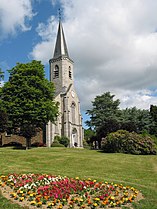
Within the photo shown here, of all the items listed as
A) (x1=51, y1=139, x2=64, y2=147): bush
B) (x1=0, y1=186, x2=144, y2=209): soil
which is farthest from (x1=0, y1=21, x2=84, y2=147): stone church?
(x1=0, y1=186, x2=144, y2=209): soil

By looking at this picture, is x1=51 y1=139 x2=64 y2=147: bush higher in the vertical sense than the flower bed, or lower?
higher

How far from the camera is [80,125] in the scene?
46.6 m

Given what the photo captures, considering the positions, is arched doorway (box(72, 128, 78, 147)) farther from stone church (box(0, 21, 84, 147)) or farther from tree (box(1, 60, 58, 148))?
tree (box(1, 60, 58, 148))

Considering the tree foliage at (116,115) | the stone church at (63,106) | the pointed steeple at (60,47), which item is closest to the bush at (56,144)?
the stone church at (63,106)

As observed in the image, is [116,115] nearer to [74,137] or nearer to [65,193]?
[74,137]

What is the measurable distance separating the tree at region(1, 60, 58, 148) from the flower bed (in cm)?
1954

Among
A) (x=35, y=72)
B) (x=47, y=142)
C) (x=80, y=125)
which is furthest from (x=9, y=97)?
(x=80, y=125)

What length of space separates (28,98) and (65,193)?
23604mm

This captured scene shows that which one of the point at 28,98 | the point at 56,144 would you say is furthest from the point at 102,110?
the point at 28,98

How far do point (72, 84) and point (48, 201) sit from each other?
41.9m

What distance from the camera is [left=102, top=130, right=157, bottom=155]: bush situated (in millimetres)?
23141

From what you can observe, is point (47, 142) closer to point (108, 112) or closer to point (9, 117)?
point (9, 117)

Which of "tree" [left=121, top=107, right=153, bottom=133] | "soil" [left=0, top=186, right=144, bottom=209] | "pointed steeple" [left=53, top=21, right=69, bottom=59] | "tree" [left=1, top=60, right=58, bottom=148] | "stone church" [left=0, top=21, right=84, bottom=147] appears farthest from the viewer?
"pointed steeple" [left=53, top=21, right=69, bottom=59]

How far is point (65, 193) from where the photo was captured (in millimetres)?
7551
